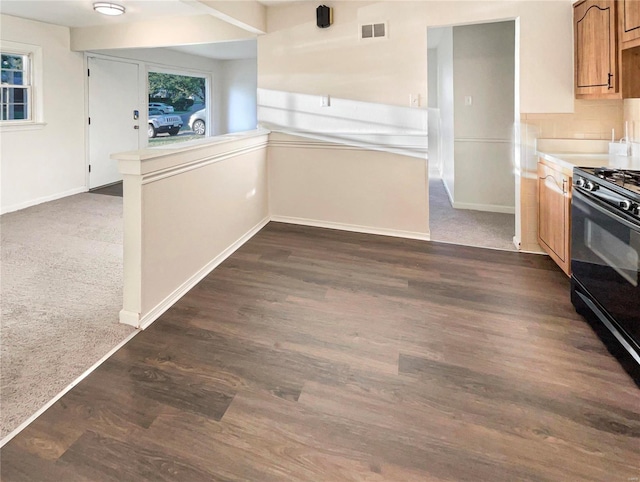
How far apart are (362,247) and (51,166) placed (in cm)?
468

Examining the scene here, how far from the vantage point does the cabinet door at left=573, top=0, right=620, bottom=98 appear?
2.72 metres

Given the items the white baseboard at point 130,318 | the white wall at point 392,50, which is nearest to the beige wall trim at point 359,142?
the white wall at point 392,50

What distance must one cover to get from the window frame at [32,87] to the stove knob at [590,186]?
6.19m

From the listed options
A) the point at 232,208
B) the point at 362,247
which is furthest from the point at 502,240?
the point at 232,208

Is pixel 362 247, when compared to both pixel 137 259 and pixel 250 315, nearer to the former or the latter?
pixel 250 315

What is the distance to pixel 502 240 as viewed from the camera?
4.01m

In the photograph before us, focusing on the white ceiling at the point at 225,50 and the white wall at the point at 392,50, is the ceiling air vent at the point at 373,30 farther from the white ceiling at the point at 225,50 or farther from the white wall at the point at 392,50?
the white ceiling at the point at 225,50

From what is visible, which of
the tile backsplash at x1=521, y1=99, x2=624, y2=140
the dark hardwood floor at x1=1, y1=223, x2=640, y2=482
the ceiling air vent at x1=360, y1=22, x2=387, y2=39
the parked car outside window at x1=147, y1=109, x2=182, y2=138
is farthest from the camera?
the parked car outside window at x1=147, y1=109, x2=182, y2=138

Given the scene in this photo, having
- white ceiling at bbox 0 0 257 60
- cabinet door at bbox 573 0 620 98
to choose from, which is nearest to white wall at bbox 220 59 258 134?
white ceiling at bbox 0 0 257 60

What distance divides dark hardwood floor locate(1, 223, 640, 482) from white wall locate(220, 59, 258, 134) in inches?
276

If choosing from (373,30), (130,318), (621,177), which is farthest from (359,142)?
(130,318)

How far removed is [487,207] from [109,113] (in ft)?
19.5

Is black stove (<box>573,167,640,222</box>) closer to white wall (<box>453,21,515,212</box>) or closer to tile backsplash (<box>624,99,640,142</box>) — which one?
tile backsplash (<box>624,99,640,142</box>)

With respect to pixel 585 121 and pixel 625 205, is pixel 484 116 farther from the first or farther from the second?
pixel 625 205
